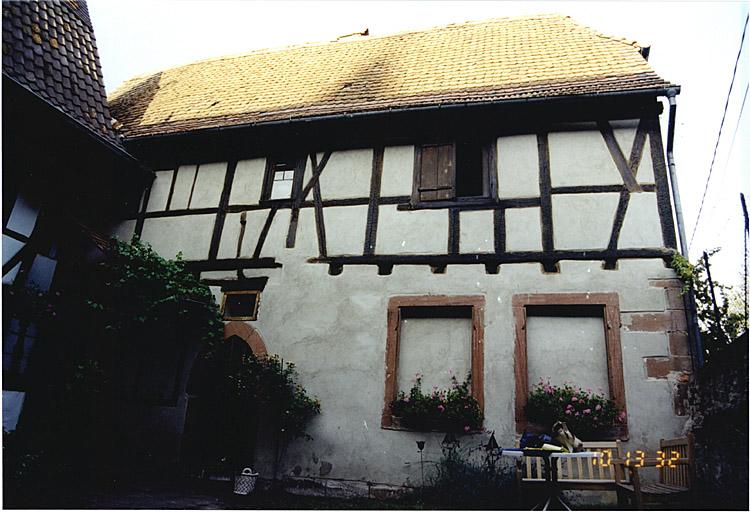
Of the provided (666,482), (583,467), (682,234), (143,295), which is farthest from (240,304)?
(682,234)

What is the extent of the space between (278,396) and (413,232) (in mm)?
2608

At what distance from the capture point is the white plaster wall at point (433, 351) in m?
6.55

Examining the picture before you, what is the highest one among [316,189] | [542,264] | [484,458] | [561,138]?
[561,138]

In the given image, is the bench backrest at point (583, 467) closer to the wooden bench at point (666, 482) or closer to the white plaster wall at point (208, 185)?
the wooden bench at point (666, 482)

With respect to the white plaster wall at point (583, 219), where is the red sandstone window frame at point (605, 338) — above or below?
below

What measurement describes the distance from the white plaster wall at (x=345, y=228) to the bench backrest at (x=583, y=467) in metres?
3.30

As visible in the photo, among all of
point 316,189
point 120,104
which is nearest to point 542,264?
point 316,189

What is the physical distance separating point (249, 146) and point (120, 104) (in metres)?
3.63

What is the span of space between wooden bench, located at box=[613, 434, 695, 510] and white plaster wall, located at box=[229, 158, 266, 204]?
575cm

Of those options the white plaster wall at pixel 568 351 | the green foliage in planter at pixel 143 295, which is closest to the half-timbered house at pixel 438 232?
the white plaster wall at pixel 568 351

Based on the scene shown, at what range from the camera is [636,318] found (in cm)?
621

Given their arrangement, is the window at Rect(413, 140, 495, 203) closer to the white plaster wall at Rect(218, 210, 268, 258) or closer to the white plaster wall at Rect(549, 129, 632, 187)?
the white plaster wall at Rect(549, 129, 632, 187)

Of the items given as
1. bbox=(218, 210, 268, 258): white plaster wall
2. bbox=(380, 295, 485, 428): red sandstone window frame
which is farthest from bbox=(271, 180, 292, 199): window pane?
bbox=(380, 295, 485, 428): red sandstone window frame

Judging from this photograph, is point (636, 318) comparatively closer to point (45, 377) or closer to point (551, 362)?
point (551, 362)
